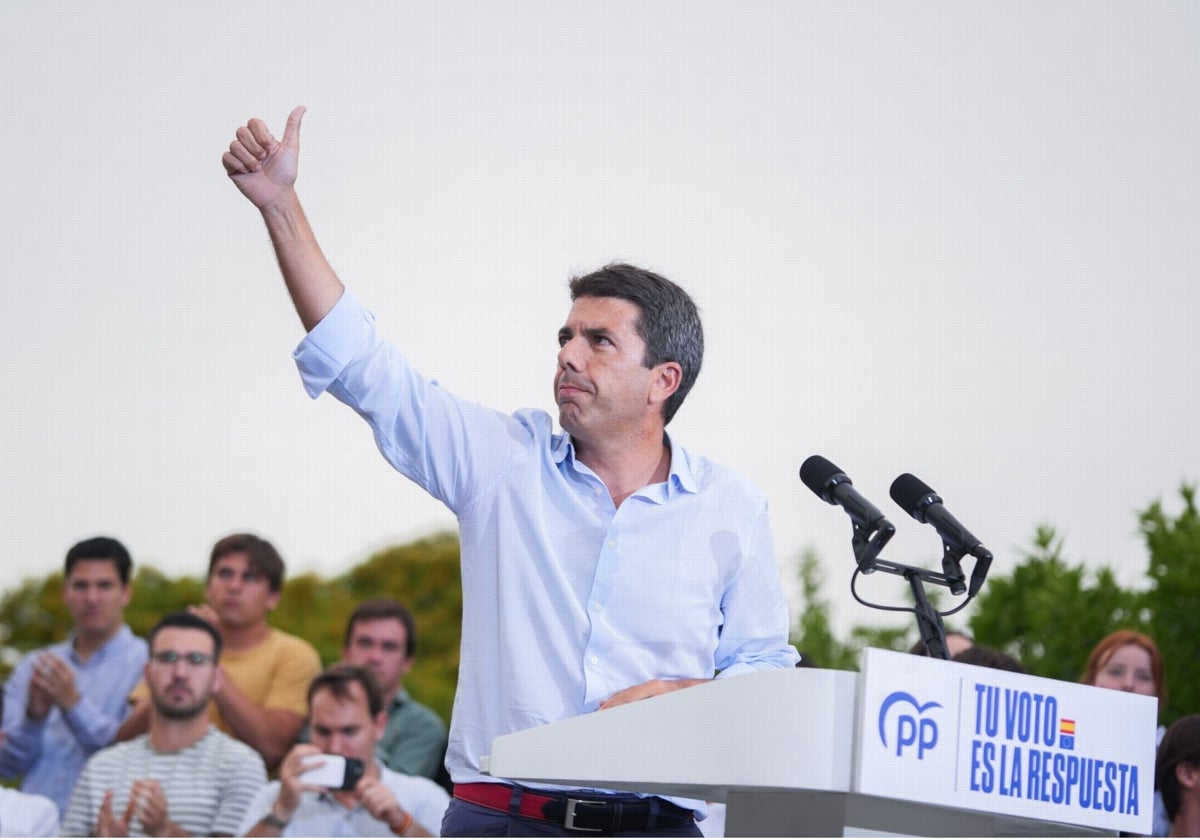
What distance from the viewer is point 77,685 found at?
6.26 m

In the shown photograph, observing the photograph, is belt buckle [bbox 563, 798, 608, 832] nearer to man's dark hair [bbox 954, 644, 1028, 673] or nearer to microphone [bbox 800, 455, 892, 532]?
microphone [bbox 800, 455, 892, 532]

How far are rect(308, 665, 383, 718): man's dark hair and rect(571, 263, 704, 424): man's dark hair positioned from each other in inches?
106

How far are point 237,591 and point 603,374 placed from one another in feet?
11.9

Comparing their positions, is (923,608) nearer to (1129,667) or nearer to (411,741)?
(1129,667)

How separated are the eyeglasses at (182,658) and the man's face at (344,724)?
19.7 inches

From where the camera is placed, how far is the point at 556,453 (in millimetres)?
3225

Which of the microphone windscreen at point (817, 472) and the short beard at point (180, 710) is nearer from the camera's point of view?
the microphone windscreen at point (817, 472)

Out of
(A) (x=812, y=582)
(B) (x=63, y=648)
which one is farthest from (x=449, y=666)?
(B) (x=63, y=648)

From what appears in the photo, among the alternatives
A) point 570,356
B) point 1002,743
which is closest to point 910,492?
point 1002,743

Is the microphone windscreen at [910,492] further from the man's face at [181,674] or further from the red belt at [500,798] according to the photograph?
the man's face at [181,674]

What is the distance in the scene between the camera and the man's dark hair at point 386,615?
21.1ft

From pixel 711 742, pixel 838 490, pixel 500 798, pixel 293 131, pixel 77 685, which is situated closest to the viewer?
pixel 711 742

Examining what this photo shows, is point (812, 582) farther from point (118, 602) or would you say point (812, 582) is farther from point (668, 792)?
point (668, 792)

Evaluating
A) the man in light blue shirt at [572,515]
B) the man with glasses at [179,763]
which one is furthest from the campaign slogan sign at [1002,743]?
the man with glasses at [179,763]
